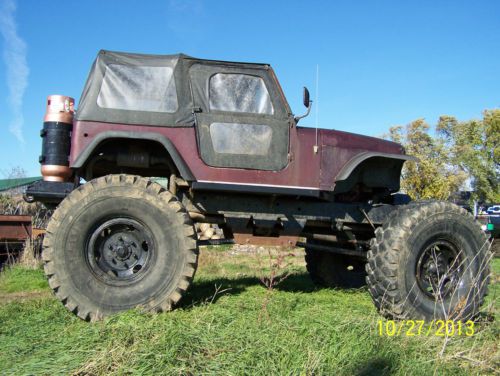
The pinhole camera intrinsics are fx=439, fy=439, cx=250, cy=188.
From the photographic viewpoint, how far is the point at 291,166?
16.1 feet

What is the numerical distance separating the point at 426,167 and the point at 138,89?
1945 centimetres

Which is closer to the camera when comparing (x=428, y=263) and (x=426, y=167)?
(x=428, y=263)

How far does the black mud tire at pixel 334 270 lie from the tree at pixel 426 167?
1561 cm

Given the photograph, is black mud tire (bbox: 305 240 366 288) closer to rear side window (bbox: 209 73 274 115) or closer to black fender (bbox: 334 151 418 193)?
black fender (bbox: 334 151 418 193)

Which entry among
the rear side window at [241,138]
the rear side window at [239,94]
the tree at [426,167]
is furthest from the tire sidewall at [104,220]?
the tree at [426,167]

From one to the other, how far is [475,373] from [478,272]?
6.50 ft

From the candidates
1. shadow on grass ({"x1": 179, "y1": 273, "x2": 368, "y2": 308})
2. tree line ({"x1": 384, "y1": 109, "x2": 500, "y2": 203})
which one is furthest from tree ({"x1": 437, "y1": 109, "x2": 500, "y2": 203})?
shadow on grass ({"x1": 179, "y1": 273, "x2": 368, "y2": 308})

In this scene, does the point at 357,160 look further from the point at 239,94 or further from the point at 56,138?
the point at 56,138

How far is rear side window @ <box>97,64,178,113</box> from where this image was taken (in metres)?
4.72

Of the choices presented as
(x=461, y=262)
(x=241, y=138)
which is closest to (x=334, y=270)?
(x=461, y=262)

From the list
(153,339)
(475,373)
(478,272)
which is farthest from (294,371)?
(478,272)

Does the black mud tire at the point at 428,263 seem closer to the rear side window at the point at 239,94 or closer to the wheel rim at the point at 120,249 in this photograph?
the rear side window at the point at 239,94

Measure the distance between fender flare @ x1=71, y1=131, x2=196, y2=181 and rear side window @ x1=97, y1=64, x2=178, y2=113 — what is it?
37 centimetres

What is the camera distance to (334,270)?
6250 millimetres
